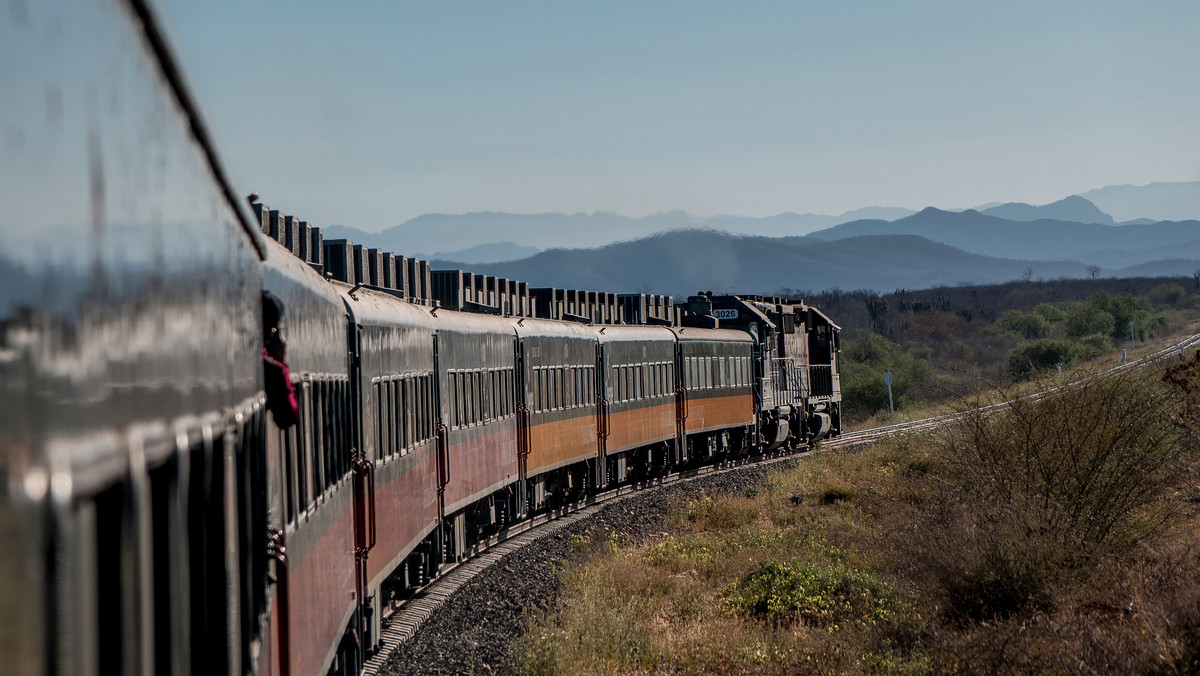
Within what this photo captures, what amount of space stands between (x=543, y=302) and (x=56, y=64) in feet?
99.5

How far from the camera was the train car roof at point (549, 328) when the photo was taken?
18.3 m

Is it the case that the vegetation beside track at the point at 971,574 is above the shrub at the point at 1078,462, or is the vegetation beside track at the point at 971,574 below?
below

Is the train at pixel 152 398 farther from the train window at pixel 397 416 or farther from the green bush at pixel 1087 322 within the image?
the green bush at pixel 1087 322

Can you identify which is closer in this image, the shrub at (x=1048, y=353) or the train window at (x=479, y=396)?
the train window at (x=479, y=396)

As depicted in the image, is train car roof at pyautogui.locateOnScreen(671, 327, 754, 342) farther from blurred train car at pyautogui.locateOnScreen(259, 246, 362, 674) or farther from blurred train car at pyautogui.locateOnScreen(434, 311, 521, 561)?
blurred train car at pyautogui.locateOnScreen(259, 246, 362, 674)

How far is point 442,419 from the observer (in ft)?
45.1

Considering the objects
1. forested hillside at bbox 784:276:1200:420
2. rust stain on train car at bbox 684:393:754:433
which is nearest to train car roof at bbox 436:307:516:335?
forested hillside at bbox 784:276:1200:420

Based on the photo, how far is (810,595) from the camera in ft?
43.3

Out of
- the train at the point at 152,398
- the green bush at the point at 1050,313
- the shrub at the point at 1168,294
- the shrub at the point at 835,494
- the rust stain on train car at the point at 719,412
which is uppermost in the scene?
the shrub at the point at 1168,294

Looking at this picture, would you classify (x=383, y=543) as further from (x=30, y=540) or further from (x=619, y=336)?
(x=619, y=336)

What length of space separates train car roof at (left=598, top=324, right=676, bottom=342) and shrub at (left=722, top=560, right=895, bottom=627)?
9106mm

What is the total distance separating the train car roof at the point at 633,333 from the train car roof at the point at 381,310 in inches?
387

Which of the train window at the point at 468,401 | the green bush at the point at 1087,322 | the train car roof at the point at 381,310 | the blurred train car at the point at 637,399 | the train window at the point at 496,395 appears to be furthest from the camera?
the green bush at the point at 1087,322

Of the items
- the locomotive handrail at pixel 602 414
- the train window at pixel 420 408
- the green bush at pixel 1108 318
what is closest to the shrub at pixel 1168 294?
the green bush at pixel 1108 318
